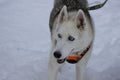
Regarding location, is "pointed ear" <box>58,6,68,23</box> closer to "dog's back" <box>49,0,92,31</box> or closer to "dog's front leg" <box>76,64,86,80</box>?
"dog's back" <box>49,0,92,31</box>

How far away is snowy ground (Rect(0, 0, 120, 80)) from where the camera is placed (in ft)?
16.0

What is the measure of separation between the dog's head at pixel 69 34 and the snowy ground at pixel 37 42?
116 cm

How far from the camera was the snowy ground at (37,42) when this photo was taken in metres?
4.89

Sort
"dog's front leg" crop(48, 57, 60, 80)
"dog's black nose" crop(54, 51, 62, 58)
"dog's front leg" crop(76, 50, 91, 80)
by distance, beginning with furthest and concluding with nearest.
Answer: "dog's front leg" crop(76, 50, 91, 80) → "dog's front leg" crop(48, 57, 60, 80) → "dog's black nose" crop(54, 51, 62, 58)

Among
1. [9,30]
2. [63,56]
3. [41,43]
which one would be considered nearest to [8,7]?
[9,30]

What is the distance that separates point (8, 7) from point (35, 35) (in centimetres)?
171

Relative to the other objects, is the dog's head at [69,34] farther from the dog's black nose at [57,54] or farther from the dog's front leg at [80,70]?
the dog's front leg at [80,70]

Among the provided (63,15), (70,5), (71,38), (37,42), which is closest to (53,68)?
(71,38)

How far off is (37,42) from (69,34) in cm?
229

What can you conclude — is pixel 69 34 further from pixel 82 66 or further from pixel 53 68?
pixel 82 66

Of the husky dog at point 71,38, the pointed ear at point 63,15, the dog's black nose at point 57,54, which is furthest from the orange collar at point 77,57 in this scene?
the pointed ear at point 63,15

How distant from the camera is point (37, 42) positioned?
589cm

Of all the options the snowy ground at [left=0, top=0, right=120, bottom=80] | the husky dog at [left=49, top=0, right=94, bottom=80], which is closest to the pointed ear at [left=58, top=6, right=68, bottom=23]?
the husky dog at [left=49, top=0, right=94, bottom=80]

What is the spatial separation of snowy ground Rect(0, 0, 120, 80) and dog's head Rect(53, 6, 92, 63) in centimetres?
116
